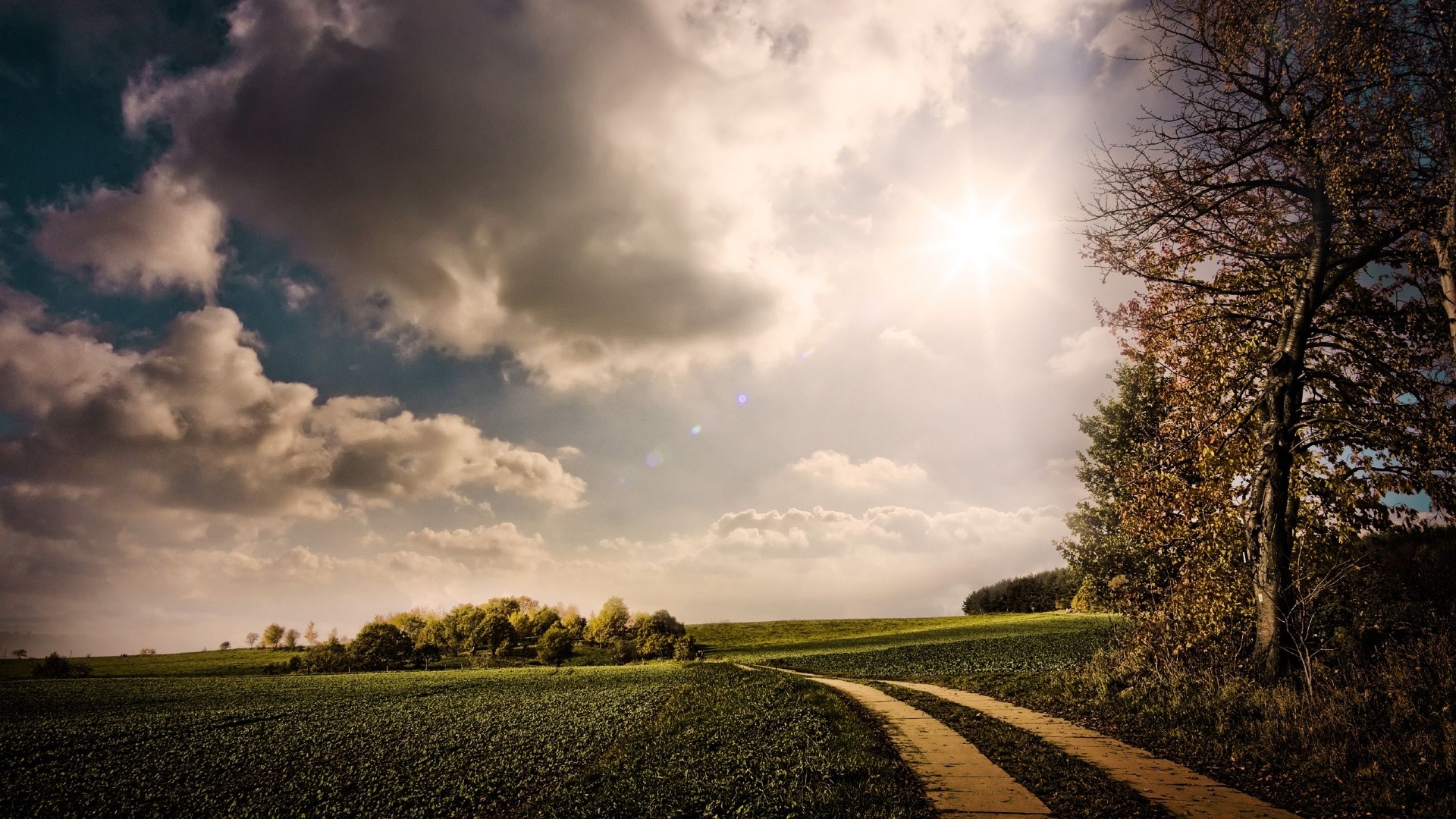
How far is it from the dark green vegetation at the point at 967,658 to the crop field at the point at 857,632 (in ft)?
11.1

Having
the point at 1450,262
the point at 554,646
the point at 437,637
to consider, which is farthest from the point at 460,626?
the point at 1450,262

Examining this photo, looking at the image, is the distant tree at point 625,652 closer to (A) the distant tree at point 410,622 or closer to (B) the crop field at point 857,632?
(B) the crop field at point 857,632

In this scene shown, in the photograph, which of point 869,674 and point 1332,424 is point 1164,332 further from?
point 869,674

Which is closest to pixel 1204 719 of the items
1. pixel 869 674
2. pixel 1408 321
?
pixel 1408 321

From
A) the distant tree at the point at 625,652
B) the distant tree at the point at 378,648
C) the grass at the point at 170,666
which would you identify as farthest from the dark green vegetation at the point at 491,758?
the grass at the point at 170,666

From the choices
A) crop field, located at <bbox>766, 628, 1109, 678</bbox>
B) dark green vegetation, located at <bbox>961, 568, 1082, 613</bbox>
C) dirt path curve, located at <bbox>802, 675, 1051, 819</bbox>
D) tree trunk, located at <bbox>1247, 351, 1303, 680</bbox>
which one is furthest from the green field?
dark green vegetation, located at <bbox>961, 568, 1082, 613</bbox>

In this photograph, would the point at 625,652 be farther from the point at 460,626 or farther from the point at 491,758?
the point at 491,758

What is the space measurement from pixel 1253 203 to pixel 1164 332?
323 centimetres

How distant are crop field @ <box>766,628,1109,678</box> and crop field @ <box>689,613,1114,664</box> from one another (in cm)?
334

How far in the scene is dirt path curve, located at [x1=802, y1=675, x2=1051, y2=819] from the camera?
7.12m

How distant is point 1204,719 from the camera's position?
1065cm

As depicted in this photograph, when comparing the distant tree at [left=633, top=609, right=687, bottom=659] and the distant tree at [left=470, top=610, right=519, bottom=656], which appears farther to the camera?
the distant tree at [left=470, top=610, right=519, bottom=656]

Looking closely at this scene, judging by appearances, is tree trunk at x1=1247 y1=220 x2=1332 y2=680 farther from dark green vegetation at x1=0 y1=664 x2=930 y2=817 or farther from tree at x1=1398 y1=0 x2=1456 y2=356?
dark green vegetation at x1=0 y1=664 x2=930 y2=817

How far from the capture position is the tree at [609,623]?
75.2 meters
